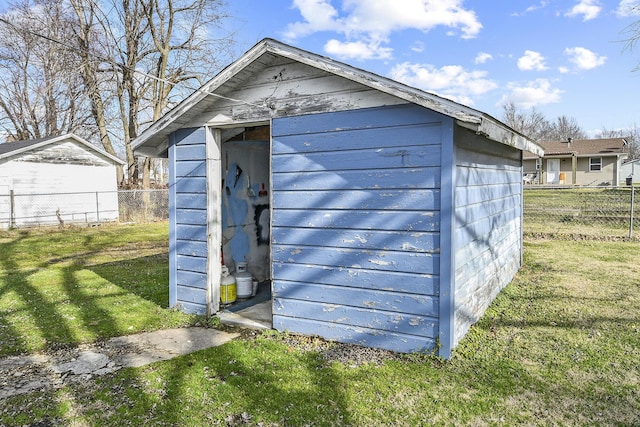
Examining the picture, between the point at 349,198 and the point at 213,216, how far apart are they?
1784 millimetres

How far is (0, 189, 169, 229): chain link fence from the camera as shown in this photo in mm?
15188

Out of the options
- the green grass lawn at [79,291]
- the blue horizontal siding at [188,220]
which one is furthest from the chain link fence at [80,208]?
the blue horizontal siding at [188,220]

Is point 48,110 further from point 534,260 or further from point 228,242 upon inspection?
point 534,260

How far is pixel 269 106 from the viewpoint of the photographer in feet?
14.9

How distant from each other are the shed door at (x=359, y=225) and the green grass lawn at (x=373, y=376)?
380mm

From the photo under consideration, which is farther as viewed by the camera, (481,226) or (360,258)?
(481,226)

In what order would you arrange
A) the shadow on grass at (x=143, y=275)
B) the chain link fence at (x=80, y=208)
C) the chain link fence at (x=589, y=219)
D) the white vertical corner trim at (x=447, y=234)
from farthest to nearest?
the chain link fence at (x=80, y=208) → the chain link fence at (x=589, y=219) → the shadow on grass at (x=143, y=275) → the white vertical corner trim at (x=447, y=234)

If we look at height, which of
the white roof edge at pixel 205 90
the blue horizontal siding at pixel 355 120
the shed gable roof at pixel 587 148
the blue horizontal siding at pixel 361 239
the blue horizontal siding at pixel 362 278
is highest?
the shed gable roof at pixel 587 148

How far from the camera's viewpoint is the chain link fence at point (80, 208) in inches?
598

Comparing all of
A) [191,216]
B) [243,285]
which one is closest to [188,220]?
[191,216]

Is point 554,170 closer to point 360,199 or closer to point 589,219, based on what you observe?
point 589,219

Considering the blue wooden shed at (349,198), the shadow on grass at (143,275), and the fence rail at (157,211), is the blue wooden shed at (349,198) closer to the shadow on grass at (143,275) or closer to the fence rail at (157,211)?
the shadow on grass at (143,275)

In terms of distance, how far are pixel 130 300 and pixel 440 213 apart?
4446 mm

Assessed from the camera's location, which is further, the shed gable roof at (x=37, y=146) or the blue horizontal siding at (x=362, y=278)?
the shed gable roof at (x=37, y=146)
